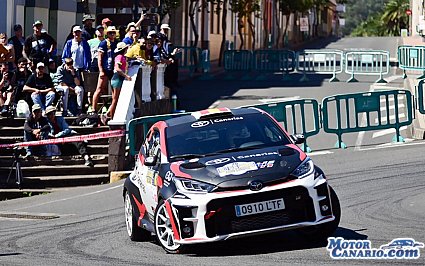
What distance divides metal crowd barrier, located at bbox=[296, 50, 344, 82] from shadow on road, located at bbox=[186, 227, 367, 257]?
29.7 metres

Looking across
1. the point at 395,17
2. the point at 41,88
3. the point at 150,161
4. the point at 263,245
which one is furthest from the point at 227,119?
the point at 395,17

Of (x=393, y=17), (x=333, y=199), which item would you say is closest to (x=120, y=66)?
(x=333, y=199)

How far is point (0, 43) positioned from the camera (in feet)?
75.8

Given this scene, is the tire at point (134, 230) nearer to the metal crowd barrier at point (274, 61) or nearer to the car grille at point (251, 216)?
the car grille at point (251, 216)

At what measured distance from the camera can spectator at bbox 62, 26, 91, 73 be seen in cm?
2373

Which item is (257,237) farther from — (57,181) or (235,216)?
(57,181)

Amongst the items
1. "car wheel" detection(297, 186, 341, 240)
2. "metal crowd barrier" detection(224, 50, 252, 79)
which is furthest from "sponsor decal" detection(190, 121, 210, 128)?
"metal crowd barrier" detection(224, 50, 252, 79)

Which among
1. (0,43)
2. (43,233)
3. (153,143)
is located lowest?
(43,233)

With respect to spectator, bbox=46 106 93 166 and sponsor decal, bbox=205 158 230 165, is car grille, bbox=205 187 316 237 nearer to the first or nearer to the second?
sponsor decal, bbox=205 158 230 165

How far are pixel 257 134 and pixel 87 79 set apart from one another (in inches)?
503

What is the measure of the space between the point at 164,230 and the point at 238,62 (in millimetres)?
34727

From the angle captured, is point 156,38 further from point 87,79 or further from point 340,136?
point 340,136

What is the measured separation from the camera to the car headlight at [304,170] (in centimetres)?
1101

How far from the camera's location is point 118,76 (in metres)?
22.8
